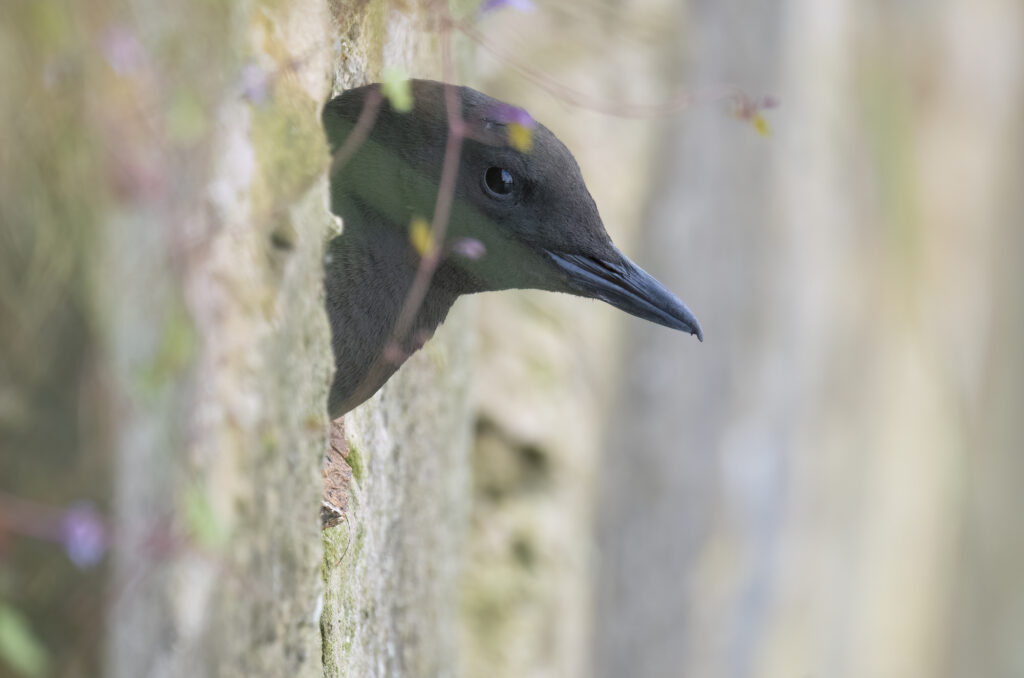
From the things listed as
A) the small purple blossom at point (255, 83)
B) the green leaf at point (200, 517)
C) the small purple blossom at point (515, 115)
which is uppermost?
the small purple blossom at point (515, 115)

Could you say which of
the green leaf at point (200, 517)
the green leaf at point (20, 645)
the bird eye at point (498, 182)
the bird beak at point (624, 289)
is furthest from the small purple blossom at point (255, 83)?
the bird beak at point (624, 289)

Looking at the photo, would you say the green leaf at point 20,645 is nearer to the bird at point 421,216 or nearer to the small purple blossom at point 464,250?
the bird at point 421,216

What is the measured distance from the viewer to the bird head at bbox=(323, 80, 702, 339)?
2.41 meters

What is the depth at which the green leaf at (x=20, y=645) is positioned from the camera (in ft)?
3.53

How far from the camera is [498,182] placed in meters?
2.51

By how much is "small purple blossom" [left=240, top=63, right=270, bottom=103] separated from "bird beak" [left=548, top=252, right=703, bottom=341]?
1.27 metres

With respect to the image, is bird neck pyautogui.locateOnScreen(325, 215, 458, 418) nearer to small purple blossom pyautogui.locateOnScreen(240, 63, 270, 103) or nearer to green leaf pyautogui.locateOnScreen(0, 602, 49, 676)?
small purple blossom pyautogui.locateOnScreen(240, 63, 270, 103)

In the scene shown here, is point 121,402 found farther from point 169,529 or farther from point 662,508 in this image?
point 662,508

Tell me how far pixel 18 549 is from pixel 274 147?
58cm

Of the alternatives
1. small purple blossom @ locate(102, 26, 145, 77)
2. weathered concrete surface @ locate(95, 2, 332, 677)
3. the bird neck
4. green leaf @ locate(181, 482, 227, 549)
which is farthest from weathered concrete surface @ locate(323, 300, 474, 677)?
small purple blossom @ locate(102, 26, 145, 77)

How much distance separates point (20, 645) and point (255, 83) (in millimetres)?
667

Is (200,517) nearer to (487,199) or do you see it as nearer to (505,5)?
(505,5)

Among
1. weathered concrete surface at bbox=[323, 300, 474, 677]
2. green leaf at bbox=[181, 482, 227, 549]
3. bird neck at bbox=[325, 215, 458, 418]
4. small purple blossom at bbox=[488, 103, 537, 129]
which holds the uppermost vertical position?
small purple blossom at bbox=[488, 103, 537, 129]

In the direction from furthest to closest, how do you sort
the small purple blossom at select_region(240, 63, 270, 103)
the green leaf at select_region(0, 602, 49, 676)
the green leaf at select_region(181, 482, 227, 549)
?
the small purple blossom at select_region(240, 63, 270, 103) → the green leaf at select_region(181, 482, 227, 549) → the green leaf at select_region(0, 602, 49, 676)
